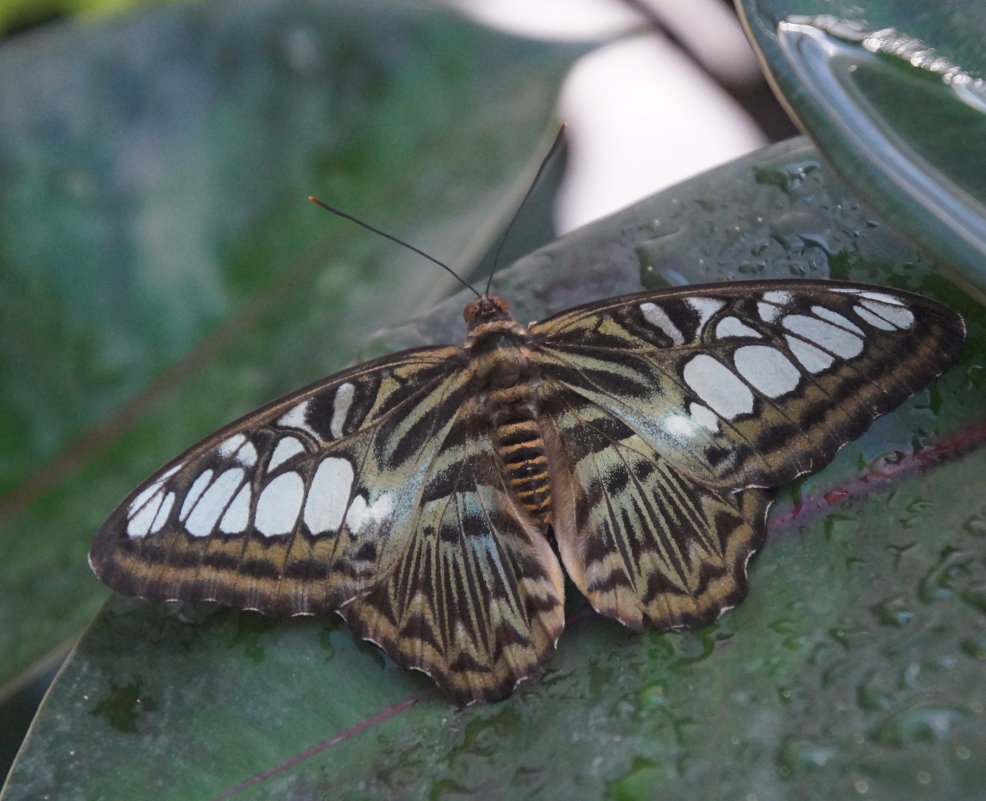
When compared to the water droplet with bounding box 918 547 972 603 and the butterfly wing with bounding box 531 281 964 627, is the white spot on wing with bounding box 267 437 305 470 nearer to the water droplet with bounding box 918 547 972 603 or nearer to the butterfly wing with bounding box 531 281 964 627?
the butterfly wing with bounding box 531 281 964 627

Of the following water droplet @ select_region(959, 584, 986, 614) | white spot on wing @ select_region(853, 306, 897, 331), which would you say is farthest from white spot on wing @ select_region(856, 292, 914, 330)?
water droplet @ select_region(959, 584, 986, 614)

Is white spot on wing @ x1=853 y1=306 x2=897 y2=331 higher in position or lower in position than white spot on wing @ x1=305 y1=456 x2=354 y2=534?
higher

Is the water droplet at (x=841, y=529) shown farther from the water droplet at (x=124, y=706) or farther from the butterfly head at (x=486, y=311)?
the water droplet at (x=124, y=706)

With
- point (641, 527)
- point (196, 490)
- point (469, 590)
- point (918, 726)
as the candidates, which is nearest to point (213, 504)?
point (196, 490)

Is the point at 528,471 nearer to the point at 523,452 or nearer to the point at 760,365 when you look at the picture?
the point at 523,452

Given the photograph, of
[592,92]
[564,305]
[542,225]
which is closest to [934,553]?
[564,305]

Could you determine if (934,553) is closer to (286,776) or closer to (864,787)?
(864,787)
